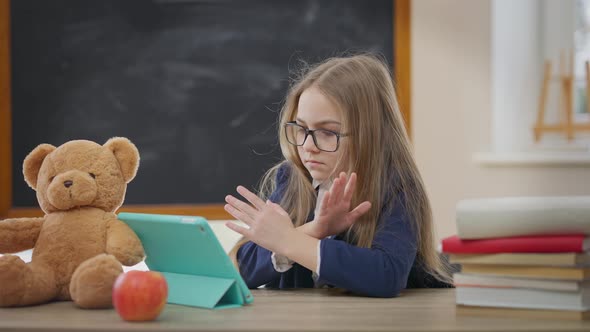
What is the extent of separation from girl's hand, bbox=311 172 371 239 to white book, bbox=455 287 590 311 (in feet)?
0.94

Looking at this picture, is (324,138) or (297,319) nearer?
(297,319)

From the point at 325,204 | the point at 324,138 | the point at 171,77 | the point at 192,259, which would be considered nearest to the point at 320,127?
the point at 324,138

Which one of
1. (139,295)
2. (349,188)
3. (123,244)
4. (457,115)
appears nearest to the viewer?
(139,295)

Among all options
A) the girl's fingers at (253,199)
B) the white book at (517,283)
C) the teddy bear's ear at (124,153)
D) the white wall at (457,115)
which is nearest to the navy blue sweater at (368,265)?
the girl's fingers at (253,199)

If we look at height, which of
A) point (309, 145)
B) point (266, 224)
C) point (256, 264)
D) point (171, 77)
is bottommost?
point (256, 264)

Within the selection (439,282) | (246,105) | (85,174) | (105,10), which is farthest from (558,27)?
(85,174)

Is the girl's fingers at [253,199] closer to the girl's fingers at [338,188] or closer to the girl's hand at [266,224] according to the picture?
the girl's hand at [266,224]

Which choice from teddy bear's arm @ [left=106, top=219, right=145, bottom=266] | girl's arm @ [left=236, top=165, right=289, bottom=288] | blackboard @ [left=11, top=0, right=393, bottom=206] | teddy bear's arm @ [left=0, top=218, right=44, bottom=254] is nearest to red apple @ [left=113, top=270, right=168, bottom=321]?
teddy bear's arm @ [left=106, top=219, right=145, bottom=266]

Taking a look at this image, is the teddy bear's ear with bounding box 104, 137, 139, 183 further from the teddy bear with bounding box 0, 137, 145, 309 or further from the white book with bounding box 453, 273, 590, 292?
the white book with bounding box 453, 273, 590, 292

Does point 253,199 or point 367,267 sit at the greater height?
point 253,199

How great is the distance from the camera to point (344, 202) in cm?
130

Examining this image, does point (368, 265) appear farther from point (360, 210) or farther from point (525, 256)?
point (525, 256)

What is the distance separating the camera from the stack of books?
3.22 feet

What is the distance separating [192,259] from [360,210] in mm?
304
